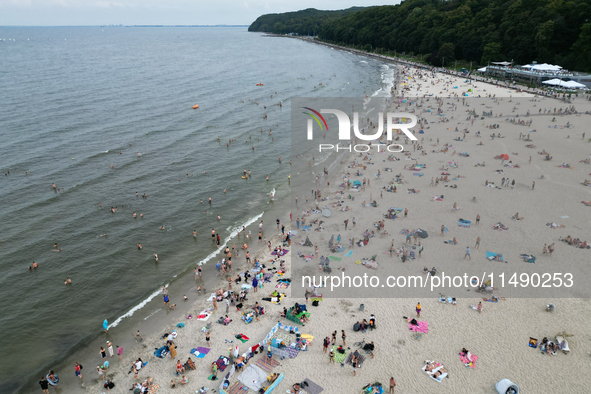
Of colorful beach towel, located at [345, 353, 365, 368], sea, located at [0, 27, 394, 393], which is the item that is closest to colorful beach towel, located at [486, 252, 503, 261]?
colorful beach towel, located at [345, 353, 365, 368]

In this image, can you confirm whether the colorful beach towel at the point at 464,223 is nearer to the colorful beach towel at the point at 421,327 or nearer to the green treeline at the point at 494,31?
the colorful beach towel at the point at 421,327

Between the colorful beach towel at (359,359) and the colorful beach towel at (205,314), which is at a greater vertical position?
the colorful beach towel at (359,359)

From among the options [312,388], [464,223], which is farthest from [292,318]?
[464,223]

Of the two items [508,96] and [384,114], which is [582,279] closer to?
[384,114]

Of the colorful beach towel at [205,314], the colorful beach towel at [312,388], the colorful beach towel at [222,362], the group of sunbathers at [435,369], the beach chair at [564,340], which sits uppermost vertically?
the beach chair at [564,340]

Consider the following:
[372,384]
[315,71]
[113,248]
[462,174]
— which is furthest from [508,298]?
[315,71]

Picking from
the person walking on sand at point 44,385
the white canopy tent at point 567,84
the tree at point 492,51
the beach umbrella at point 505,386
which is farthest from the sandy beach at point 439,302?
the tree at point 492,51
